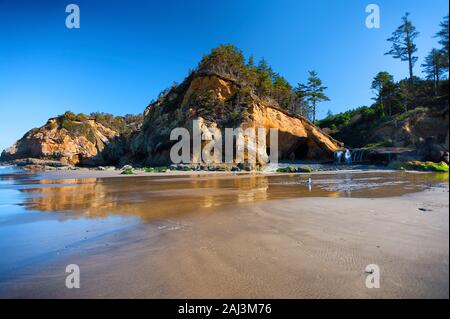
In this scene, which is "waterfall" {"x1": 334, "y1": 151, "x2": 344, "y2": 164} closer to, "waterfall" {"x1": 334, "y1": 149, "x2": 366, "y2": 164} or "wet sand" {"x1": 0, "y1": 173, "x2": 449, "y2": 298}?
"waterfall" {"x1": 334, "y1": 149, "x2": 366, "y2": 164}

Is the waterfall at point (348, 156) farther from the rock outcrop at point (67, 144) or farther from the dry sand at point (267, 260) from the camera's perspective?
the rock outcrop at point (67, 144)

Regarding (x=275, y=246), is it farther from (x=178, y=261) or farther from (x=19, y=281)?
(x=19, y=281)

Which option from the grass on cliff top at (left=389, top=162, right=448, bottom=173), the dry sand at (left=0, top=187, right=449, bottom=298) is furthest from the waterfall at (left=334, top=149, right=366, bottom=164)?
→ the dry sand at (left=0, top=187, right=449, bottom=298)

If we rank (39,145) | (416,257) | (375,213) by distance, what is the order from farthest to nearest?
(39,145) < (375,213) < (416,257)

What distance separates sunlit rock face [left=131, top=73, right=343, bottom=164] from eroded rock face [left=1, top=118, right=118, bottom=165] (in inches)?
650

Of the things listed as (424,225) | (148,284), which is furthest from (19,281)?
(424,225)

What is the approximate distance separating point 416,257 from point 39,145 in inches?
2404

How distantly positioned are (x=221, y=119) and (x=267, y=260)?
29.9m

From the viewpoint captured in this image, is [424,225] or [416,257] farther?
[424,225]

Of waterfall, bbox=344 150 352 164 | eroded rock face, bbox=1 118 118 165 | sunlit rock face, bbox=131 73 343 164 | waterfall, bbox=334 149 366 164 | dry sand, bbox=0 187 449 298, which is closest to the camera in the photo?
dry sand, bbox=0 187 449 298

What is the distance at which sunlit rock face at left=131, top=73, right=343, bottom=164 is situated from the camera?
106ft

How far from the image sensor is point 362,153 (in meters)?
32.8

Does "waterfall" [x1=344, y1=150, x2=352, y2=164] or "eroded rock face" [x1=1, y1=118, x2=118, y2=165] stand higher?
"eroded rock face" [x1=1, y1=118, x2=118, y2=165]
